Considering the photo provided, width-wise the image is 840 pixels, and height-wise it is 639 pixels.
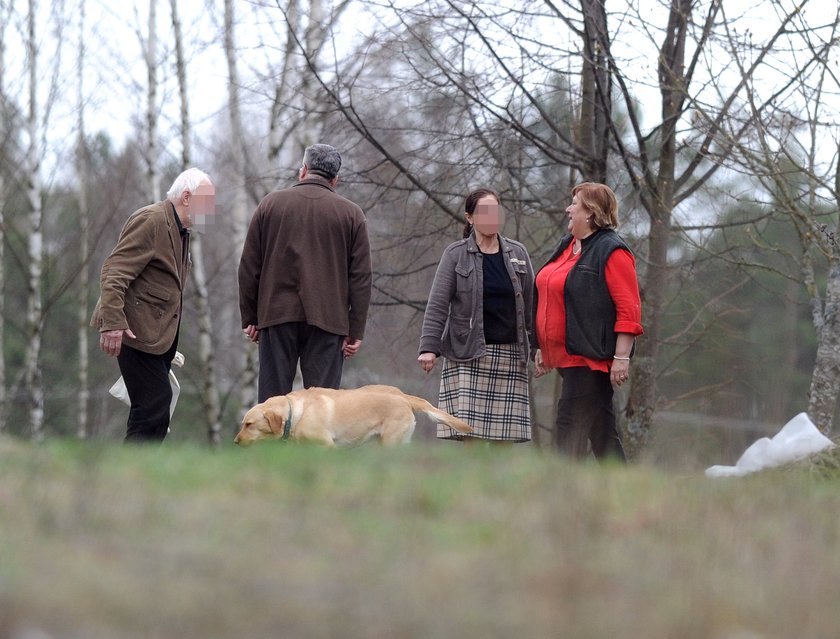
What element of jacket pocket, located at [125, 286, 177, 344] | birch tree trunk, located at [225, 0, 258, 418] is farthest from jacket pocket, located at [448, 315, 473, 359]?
birch tree trunk, located at [225, 0, 258, 418]

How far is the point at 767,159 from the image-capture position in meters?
8.15

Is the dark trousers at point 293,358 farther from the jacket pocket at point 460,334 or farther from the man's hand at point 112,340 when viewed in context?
the man's hand at point 112,340

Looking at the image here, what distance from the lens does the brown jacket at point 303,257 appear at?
7.06 m

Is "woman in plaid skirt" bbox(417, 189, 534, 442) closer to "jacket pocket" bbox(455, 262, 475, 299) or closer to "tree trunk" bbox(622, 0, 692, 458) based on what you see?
"jacket pocket" bbox(455, 262, 475, 299)

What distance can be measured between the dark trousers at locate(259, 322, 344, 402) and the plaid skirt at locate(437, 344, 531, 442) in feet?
2.60

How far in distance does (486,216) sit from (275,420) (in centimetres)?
201

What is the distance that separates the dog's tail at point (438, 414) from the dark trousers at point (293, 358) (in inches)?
27.1

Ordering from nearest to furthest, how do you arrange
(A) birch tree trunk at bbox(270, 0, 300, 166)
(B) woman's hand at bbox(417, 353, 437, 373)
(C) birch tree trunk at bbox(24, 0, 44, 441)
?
(B) woman's hand at bbox(417, 353, 437, 373) < (A) birch tree trunk at bbox(270, 0, 300, 166) < (C) birch tree trunk at bbox(24, 0, 44, 441)

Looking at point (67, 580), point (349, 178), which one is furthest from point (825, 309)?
Answer: point (67, 580)

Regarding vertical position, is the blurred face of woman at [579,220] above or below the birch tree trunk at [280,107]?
below

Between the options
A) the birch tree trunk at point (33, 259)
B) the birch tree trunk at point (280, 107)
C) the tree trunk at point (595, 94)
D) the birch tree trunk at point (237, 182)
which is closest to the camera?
the tree trunk at point (595, 94)

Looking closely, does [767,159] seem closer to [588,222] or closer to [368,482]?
[588,222]

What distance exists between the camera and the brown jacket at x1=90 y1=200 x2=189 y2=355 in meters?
6.46

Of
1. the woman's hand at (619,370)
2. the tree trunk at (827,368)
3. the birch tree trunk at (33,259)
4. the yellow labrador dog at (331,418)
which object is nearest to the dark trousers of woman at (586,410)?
the woman's hand at (619,370)
